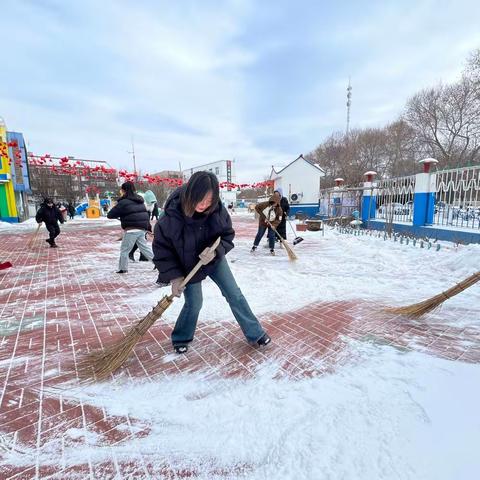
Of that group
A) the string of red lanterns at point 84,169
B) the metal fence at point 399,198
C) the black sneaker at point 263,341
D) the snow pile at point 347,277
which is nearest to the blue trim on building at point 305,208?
the string of red lanterns at point 84,169

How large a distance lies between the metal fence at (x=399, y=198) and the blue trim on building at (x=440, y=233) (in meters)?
0.36

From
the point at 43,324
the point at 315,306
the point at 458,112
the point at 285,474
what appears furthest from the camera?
the point at 458,112

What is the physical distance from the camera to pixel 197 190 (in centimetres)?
206

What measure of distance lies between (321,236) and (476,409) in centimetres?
832

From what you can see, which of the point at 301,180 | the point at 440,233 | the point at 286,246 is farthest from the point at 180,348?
the point at 301,180

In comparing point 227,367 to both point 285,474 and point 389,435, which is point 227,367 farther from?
point 389,435

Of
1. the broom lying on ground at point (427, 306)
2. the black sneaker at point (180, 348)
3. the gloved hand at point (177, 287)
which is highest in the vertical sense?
the gloved hand at point (177, 287)

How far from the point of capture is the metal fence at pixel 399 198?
8977 mm

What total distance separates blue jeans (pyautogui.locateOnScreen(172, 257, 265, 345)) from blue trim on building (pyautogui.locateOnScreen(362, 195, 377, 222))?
10.2m

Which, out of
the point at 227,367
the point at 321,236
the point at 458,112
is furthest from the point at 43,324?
the point at 458,112

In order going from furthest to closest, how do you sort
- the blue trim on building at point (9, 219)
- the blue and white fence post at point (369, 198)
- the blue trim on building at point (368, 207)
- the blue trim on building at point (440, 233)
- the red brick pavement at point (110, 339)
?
the blue trim on building at point (9, 219) → the blue trim on building at point (368, 207) → the blue and white fence post at point (369, 198) → the blue trim on building at point (440, 233) → the red brick pavement at point (110, 339)

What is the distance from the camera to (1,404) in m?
1.96

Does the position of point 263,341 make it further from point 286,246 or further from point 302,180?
point 302,180

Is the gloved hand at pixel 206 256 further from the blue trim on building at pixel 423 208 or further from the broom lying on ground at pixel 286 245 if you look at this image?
the blue trim on building at pixel 423 208
